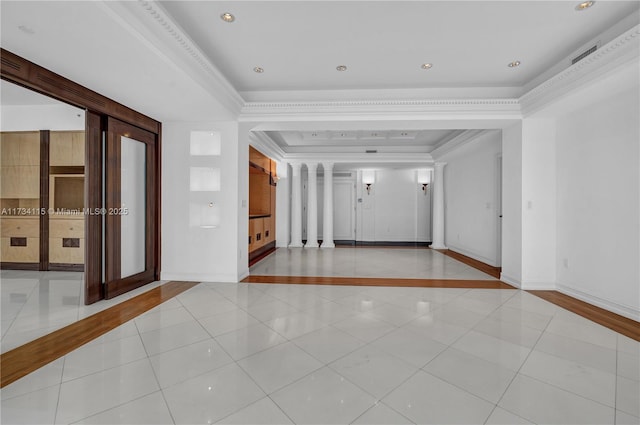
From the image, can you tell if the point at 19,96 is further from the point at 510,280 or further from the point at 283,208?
the point at 510,280

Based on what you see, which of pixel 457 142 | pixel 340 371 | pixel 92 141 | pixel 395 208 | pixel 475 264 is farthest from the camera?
pixel 395 208

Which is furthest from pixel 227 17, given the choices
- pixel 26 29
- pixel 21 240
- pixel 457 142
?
pixel 21 240

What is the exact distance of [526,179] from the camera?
181 inches

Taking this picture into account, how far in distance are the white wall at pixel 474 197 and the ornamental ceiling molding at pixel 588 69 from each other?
1.60 meters

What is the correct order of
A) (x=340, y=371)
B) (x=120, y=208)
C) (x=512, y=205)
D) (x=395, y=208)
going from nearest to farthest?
(x=340, y=371), (x=120, y=208), (x=512, y=205), (x=395, y=208)

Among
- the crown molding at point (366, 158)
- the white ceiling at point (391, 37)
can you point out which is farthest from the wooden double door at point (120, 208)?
the crown molding at point (366, 158)

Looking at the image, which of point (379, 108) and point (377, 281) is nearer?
point (379, 108)

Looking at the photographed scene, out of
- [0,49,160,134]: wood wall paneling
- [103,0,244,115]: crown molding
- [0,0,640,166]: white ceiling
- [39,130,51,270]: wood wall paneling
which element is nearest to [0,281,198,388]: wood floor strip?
[0,49,160,134]: wood wall paneling

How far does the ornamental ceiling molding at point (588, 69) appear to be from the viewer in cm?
274

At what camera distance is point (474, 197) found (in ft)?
24.2

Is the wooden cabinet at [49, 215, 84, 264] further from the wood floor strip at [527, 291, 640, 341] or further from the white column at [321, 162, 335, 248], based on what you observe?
the wood floor strip at [527, 291, 640, 341]

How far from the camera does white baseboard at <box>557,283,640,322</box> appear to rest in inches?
133

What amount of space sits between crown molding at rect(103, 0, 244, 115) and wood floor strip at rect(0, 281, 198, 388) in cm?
284

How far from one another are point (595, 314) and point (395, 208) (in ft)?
24.0
